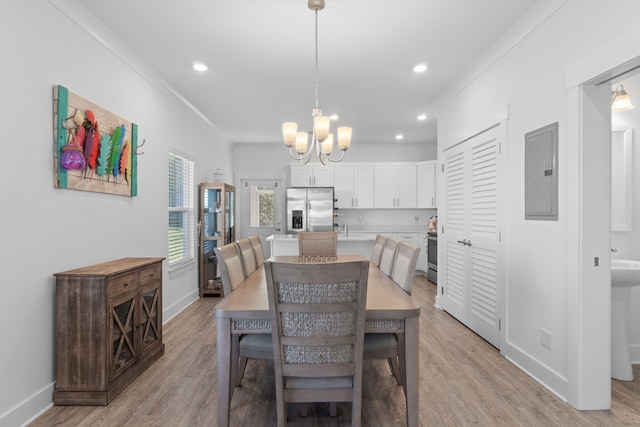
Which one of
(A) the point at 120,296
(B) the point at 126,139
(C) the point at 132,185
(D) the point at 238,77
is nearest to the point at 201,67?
(D) the point at 238,77

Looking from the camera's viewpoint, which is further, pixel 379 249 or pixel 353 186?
pixel 353 186

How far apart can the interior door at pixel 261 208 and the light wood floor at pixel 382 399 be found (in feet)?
14.1

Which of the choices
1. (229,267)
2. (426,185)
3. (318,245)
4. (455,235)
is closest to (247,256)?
(229,267)

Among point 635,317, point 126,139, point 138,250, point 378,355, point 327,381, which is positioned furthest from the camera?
point 138,250

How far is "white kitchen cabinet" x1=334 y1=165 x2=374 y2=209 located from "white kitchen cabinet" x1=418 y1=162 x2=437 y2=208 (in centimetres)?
97

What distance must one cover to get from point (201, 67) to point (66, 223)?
1958 millimetres

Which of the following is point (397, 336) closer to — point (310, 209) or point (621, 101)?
point (621, 101)

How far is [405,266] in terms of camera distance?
2402 mm

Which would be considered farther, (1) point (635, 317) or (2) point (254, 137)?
(2) point (254, 137)

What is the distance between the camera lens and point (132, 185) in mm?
3285

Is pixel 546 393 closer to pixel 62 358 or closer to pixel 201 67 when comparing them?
pixel 62 358

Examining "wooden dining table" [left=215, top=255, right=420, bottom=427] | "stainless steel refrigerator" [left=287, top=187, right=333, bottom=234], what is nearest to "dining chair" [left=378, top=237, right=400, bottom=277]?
"wooden dining table" [left=215, top=255, right=420, bottom=427]

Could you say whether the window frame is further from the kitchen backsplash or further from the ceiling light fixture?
the ceiling light fixture

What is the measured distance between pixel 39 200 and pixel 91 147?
0.58 m
